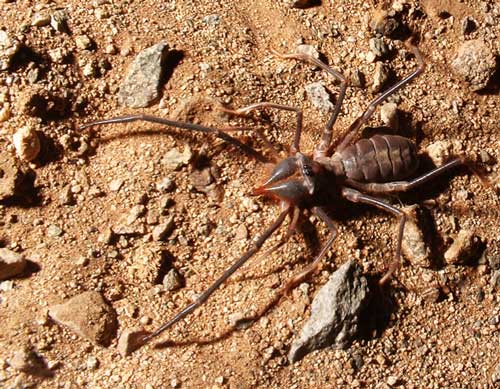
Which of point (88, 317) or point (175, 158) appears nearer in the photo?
point (88, 317)

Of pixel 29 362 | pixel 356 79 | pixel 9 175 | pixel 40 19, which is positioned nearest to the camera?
pixel 29 362

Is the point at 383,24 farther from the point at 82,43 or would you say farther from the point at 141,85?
the point at 82,43

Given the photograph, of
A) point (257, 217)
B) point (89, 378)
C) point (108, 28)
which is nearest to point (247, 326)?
point (257, 217)

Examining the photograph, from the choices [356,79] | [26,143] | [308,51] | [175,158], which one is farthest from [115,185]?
[356,79]

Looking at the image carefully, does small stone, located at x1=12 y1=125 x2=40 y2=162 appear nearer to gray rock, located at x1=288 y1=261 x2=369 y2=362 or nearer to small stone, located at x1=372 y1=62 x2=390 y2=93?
gray rock, located at x1=288 y1=261 x2=369 y2=362

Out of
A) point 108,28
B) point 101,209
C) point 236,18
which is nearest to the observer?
point 101,209

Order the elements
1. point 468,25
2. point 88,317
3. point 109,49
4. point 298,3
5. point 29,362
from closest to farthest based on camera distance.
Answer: point 29,362 → point 88,317 → point 109,49 → point 298,3 → point 468,25

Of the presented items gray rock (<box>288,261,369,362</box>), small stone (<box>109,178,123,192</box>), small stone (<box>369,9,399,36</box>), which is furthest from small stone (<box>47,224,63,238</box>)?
small stone (<box>369,9,399,36</box>)

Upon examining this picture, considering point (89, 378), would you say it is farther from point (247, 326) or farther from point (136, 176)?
point (136, 176)
